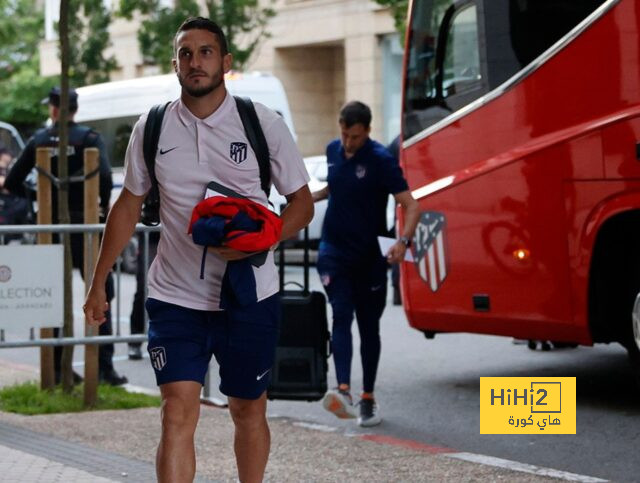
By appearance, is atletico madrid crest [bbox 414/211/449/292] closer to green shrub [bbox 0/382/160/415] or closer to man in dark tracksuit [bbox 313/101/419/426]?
man in dark tracksuit [bbox 313/101/419/426]

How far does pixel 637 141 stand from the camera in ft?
28.7

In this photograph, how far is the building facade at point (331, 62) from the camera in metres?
34.6

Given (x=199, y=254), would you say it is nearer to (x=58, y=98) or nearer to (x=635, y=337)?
(x=635, y=337)

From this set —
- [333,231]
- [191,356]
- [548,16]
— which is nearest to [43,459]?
[191,356]

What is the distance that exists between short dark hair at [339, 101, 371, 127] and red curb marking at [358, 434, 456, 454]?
1.83m

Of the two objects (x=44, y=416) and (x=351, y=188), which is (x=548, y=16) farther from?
(x=44, y=416)

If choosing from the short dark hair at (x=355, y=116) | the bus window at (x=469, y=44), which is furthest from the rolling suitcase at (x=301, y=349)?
the bus window at (x=469, y=44)

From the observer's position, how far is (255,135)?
559cm

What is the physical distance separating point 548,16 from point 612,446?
9.09 ft

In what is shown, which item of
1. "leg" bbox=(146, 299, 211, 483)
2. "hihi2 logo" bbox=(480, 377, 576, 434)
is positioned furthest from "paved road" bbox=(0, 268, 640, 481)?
"leg" bbox=(146, 299, 211, 483)

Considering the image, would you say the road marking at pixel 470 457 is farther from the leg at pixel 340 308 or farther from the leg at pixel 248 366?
the leg at pixel 248 366

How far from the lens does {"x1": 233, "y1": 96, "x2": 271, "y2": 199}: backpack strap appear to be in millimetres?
5578

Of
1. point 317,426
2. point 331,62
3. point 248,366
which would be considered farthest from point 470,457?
point 331,62

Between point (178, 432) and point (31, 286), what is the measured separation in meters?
4.28
